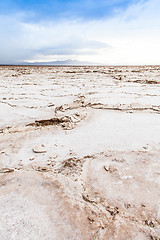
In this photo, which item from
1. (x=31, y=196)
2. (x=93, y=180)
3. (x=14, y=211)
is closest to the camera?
(x=14, y=211)

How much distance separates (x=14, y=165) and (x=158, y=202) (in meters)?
1.30

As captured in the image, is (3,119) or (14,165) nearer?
(14,165)

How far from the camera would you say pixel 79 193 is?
1.19 m

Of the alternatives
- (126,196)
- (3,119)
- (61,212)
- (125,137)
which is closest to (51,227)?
(61,212)

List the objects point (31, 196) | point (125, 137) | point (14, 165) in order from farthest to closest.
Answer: point (125, 137) → point (14, 165) → point (31, 196)

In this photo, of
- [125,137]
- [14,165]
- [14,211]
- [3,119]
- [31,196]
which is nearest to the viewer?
[14,211]

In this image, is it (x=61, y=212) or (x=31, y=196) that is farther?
(x=31, y=196)

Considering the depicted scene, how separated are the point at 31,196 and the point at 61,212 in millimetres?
273

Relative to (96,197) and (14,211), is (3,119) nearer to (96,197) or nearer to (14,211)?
(14,211)

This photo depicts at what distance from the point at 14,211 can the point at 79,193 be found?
→ 466 millimetres

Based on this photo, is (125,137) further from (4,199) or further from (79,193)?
(4,199)

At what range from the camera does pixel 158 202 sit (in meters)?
1.10

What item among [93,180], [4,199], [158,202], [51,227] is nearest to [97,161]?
[93,180]

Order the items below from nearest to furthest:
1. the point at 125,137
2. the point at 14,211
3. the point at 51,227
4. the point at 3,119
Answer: the point at 51,227, the point at 14,211, the point at 125,137, the point at 3,119
